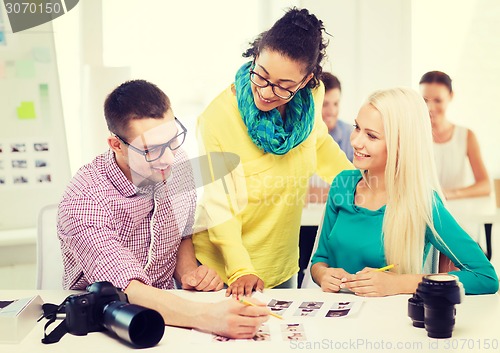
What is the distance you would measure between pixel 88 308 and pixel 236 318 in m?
0.35

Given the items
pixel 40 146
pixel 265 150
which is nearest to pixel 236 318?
pixel 265 150

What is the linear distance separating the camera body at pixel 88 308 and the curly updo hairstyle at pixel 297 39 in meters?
0.82

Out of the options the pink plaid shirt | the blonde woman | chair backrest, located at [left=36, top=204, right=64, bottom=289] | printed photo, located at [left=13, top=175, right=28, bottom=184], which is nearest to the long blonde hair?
the blonde woman

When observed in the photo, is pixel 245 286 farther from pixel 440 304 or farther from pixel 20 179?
pixel 20 179

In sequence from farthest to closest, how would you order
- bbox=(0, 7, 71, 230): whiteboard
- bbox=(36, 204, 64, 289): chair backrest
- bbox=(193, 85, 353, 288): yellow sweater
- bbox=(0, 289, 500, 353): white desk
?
bbox=(0, 7, 71, 230): whiteboard, bbox=(36, 204, 64, 289): chair backrest, bbox=(193, 85, 353, 288): yellow sweater, bbox=(0, 289, 500, 353): white desk

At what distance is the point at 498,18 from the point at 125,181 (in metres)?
3.10

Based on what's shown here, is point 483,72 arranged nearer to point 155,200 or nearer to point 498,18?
point 498,18

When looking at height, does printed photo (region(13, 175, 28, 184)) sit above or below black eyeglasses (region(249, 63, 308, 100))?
below

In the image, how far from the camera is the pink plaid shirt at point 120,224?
185cm

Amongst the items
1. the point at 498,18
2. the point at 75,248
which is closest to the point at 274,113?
the point at 75,248

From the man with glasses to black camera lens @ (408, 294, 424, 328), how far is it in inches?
21.5

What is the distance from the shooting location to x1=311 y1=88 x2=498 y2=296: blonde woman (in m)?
1.95

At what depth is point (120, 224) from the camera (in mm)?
1985

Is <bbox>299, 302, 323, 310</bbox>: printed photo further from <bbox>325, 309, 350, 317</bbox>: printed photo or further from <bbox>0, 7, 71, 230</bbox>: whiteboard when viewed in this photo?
<bbox>0, 7, 71, 230</bbox>: whiteboard
